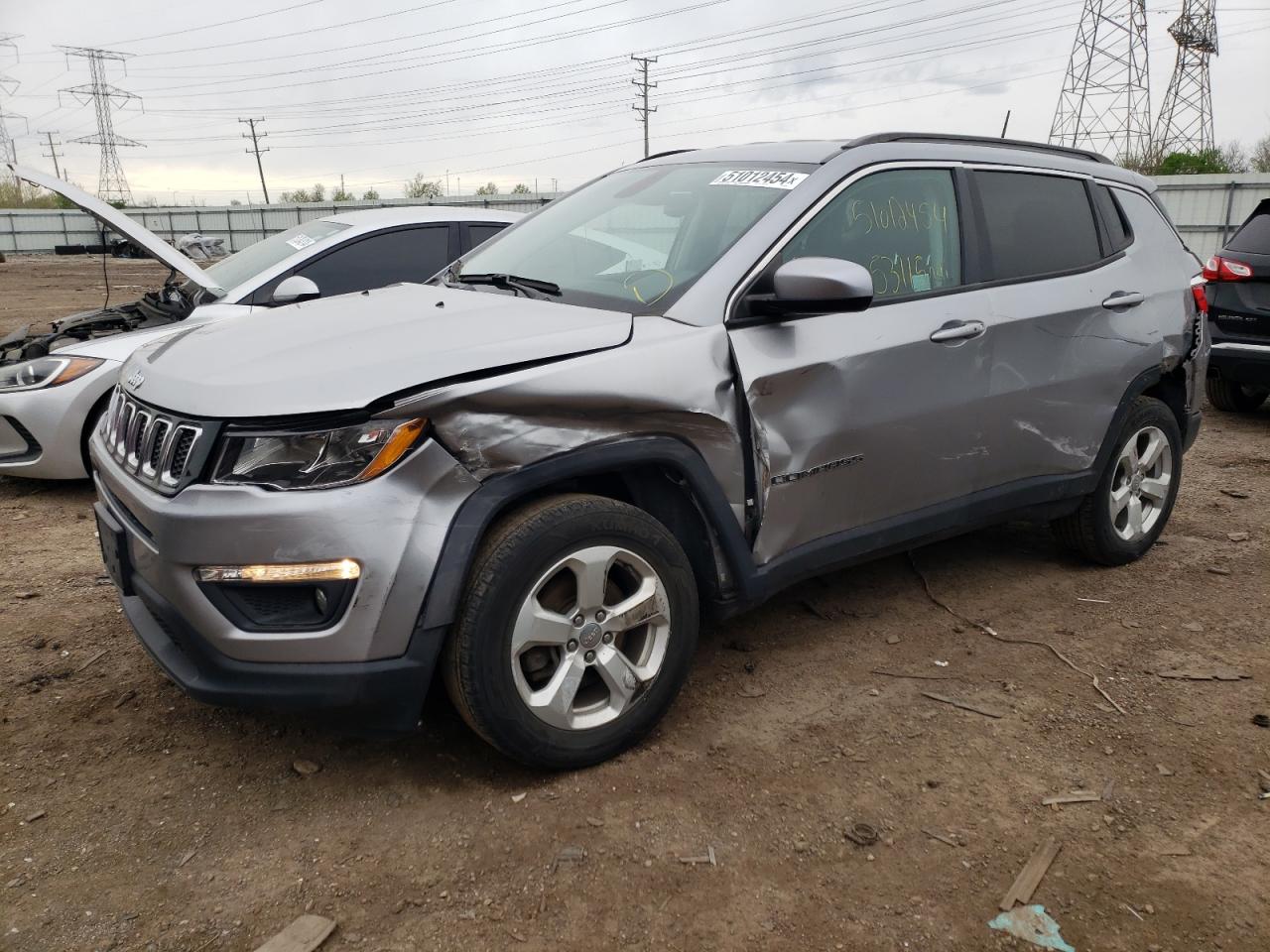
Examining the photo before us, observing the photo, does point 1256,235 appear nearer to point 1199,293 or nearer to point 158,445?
point 1199,293

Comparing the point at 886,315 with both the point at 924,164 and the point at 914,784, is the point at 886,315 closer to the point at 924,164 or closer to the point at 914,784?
the point at 924,164

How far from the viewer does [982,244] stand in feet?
12.3

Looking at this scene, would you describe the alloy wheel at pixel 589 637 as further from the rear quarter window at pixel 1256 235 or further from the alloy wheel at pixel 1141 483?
the rear quarter window at pixel 1256 235

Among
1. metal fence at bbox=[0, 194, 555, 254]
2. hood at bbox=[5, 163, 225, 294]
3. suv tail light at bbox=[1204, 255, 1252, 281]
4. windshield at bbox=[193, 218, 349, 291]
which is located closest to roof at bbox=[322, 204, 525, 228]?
windshield at bbox=[193, 218, 349, 291]

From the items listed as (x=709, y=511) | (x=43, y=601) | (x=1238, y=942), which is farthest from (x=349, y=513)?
(x=43, y=601)

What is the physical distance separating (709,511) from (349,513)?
1.05 m

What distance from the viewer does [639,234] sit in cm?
355

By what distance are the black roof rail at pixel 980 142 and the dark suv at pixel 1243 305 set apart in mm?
3477

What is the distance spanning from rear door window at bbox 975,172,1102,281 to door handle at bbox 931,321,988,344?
11.2 inches

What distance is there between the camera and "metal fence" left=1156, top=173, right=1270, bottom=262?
20.1 meters

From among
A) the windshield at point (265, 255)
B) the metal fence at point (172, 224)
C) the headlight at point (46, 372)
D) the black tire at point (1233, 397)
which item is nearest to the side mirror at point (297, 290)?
the windshield at point (265, 255)

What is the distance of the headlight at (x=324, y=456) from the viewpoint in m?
2.43

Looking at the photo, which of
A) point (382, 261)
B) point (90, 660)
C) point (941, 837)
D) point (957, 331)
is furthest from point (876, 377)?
point (382, 261)

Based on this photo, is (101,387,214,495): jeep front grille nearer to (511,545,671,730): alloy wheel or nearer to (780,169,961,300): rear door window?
(511,545,671,730): alloy wheel
